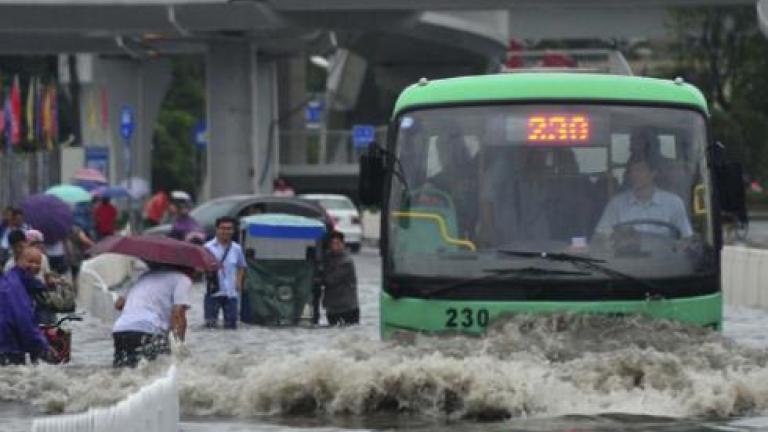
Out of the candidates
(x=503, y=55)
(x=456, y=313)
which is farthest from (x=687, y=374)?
(x=503, y=55)

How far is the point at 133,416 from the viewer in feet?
34.6

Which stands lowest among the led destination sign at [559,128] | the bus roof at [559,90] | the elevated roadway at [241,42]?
the led destination sign at [559,128]

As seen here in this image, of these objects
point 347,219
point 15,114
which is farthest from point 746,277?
point 15,114

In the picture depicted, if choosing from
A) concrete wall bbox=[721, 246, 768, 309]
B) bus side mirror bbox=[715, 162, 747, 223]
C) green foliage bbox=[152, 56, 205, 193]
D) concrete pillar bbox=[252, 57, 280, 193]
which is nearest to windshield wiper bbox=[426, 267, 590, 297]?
bus side mirror bbox=[715, 162, 747, 223]

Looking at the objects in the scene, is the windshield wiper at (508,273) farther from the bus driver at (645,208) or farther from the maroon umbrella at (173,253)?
the maroon umbrella at (173,253)

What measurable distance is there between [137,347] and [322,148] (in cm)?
6349

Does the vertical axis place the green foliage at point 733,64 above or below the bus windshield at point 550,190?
above

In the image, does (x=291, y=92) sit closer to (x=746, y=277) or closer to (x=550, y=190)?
(x=746, y=277)

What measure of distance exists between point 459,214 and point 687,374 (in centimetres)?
227

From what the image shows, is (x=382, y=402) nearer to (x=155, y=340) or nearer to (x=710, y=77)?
(x=155, y=340)

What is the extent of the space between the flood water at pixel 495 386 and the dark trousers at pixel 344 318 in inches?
428

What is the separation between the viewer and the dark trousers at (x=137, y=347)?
17.8 metres

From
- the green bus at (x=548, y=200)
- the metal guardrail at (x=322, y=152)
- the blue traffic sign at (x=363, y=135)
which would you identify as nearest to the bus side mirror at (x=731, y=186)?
the green bus at (x=548, y=200)

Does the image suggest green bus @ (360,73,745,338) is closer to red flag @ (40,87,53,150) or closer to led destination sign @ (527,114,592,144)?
led destination sign @ (527,114,592,144)
